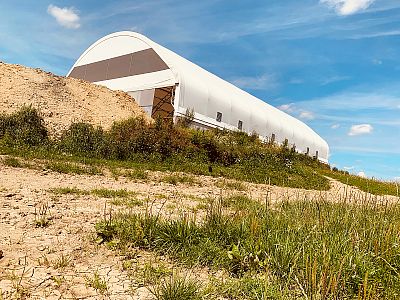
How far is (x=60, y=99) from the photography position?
75.9ft

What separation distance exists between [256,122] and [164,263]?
1252 inches

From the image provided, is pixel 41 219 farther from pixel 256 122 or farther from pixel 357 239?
pixel 256 122

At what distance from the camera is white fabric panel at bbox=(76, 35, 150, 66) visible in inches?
1209

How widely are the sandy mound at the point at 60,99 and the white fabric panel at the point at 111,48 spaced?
4.98m

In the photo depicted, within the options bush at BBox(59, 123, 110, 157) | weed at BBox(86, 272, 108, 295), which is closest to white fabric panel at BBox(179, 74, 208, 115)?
bush at BBox(59, 123, 110, 157)

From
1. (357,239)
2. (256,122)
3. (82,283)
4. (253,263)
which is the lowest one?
(82,283)

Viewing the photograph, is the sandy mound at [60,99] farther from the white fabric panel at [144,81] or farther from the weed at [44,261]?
the weed at [44,261]

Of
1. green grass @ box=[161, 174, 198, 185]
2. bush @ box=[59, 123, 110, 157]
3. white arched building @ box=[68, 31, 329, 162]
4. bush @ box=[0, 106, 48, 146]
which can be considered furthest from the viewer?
white arched building @ box=[68, 31, 329, 162]

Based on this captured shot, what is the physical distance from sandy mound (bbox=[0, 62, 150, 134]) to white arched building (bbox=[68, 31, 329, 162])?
228 centimetres

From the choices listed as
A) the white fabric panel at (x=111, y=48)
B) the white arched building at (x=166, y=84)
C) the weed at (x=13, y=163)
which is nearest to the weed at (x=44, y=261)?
the weed at (x=13, y=163)

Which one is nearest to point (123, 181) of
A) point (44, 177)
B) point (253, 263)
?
point (44, 177)

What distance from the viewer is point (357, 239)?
443cm

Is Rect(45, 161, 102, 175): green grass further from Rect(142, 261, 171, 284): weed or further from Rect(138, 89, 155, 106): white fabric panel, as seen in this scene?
Rect(138, 89, 155, 106): white fabric panel

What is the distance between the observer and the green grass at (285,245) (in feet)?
12.8
